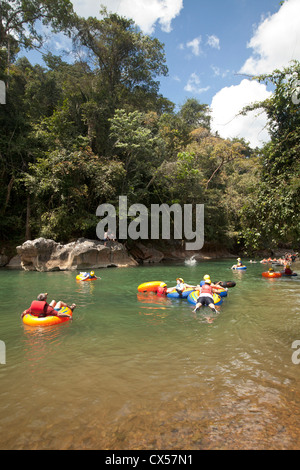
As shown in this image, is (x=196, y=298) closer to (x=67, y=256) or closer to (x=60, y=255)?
(x=67, y=256)

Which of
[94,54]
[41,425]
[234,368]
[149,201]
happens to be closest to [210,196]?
[149,201]

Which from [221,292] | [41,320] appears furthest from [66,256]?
[41,320]

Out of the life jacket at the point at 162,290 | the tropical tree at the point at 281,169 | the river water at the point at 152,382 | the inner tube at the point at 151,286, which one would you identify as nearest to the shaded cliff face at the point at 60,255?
the inner tube at the point at 151,286

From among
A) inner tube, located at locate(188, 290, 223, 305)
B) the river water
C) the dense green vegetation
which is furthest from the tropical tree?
the dense green vegetation

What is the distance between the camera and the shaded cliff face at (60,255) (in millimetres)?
17109

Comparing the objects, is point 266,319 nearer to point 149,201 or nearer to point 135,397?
point 135,397

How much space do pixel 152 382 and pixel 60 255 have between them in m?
15.2

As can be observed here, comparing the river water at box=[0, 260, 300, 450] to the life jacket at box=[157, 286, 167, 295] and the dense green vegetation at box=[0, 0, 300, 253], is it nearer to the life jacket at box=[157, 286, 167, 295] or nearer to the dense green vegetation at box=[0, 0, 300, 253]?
the life jacket at box=[157, 286, 167, 295]

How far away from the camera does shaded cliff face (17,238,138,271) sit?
17.1 m

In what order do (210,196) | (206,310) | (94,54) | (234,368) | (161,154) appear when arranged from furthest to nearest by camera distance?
(210,196)
(94,54)
(161,154)
(206,310)
(234,368)

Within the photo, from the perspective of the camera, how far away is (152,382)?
3666 millimetres

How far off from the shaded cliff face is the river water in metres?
10.4

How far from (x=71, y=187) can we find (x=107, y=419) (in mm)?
18646

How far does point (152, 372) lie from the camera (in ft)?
13.0
